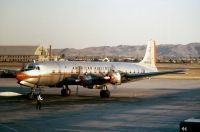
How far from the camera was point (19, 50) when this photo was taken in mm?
162500

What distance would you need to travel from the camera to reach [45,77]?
3466 cm

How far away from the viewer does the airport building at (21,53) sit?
156750mm

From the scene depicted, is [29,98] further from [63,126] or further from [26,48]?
[26,48]

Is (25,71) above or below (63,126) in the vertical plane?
above

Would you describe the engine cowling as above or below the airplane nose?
below

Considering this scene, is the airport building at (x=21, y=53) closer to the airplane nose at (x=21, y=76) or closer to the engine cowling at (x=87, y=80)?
the engine cowling at (x=87, y=80)

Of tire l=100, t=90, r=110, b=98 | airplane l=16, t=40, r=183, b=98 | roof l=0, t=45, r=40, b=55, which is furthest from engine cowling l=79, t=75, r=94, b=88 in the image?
roof l=0, t=45, r=40, b=55

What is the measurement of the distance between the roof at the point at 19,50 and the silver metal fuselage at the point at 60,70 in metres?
121

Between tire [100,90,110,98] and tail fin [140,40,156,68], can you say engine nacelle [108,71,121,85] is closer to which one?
tire [100,90,110,98]

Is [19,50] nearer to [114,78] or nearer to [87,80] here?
[87,80]

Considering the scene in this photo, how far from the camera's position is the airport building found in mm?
156750

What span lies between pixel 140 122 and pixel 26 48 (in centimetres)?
14664

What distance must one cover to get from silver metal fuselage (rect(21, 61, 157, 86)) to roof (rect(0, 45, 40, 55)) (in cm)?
12104

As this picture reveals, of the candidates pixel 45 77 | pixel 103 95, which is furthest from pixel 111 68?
pixel 45 77
